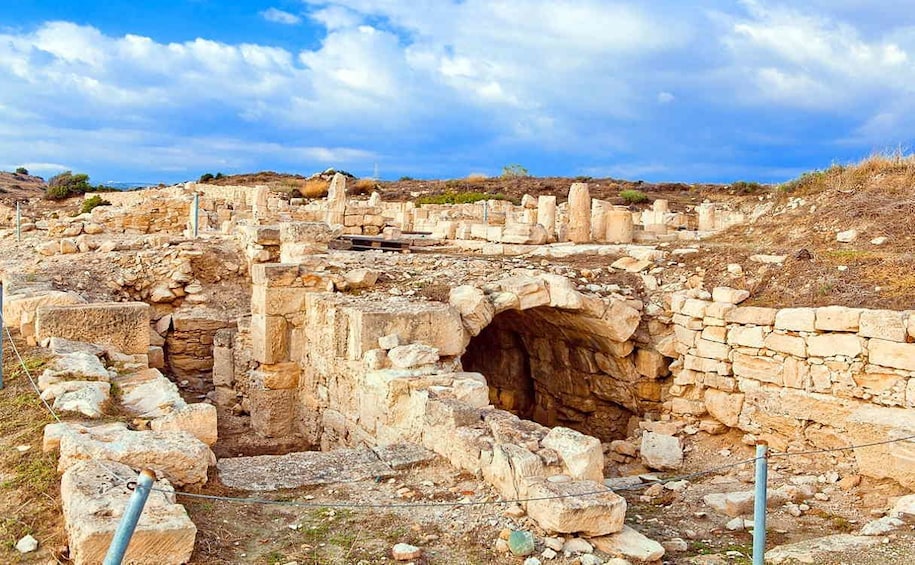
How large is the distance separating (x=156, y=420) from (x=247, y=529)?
1.35m

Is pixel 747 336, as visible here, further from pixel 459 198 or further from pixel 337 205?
pixel 459 198

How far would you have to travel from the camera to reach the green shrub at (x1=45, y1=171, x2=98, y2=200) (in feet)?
116

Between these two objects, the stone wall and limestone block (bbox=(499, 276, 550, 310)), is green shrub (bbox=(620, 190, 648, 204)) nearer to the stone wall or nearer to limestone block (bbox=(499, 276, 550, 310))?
the stone wall

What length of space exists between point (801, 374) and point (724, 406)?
1044 mm

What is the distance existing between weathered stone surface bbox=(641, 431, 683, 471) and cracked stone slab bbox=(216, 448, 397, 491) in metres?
3.84

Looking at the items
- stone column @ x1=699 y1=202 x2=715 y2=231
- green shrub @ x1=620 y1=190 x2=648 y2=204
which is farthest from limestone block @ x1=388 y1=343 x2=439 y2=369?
green shrub @ x1=620 y1=190 x2=648 y2=204

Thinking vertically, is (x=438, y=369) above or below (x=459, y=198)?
below

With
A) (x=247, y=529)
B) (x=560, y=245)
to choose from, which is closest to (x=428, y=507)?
(x=247, y=529)

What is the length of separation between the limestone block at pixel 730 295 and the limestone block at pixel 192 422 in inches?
234

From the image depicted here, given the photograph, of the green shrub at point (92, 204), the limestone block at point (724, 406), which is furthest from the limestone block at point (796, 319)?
the green shrub at point (92, 204)

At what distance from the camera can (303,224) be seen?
10906mm

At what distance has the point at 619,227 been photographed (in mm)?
14000

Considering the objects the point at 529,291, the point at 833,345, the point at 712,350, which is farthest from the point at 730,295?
the point at 529,291

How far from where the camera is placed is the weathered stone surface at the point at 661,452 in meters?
8.30
